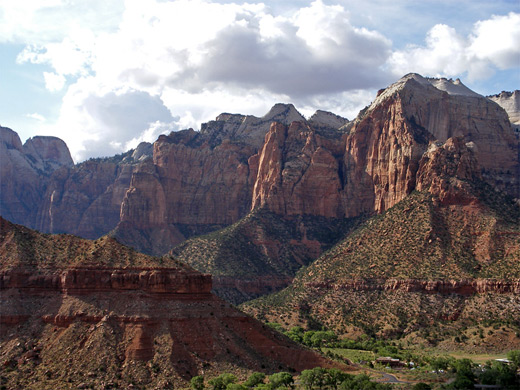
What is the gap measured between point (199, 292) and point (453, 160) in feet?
287

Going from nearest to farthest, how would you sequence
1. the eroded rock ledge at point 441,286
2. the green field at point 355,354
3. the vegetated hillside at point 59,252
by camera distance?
the vegetated hillside at point 59,252 < the green field at point 355,354 < the eroded rock ledge at point 441,286

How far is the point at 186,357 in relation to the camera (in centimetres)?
9650

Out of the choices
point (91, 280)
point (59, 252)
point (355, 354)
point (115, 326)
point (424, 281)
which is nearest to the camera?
point (115, 326)

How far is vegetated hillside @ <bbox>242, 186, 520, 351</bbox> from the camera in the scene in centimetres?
13962

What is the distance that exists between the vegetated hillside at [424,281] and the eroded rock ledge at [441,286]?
0.18 meters

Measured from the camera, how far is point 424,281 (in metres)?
149

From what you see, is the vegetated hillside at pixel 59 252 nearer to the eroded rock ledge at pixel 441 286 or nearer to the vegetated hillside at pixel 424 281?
Answer: the vegetated hillside at pixel 424 281

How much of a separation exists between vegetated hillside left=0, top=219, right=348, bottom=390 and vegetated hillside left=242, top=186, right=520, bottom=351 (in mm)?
43744

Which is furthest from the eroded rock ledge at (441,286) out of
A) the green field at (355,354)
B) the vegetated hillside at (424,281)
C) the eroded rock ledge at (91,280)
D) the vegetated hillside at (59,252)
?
the eroded rock ledge at (91,280)

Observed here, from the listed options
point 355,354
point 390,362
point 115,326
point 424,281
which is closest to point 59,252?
point 115,326

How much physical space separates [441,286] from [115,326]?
236 ft

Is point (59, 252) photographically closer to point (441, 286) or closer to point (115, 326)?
point (115, 326)

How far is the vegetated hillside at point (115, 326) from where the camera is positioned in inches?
3627

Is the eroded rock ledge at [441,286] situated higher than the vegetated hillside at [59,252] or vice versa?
the vegetated hillside at [59,252]
